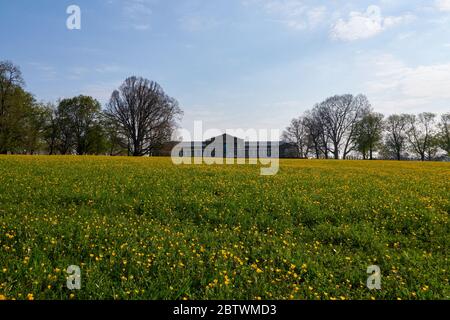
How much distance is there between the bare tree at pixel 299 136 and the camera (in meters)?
87.8

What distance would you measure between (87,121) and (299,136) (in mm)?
61097

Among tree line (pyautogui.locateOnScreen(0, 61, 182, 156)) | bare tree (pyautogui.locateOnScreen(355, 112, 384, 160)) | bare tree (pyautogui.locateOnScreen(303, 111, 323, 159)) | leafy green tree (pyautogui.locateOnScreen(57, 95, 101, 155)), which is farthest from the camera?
bare tree (pyautogui.locateOnScreen(303, 111, 323, 159))

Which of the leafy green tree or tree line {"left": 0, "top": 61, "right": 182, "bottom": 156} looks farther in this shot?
the leafy green tree

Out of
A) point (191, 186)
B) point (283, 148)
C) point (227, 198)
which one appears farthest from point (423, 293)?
point (283, 148)

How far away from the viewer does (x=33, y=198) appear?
949cm

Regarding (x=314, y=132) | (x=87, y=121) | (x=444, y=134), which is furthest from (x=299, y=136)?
(x=87, y=121)

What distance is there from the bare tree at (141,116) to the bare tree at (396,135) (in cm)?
6155

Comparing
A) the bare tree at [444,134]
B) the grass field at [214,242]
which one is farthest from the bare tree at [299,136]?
the grass field at [214,242]

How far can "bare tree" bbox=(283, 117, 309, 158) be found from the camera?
87.8m

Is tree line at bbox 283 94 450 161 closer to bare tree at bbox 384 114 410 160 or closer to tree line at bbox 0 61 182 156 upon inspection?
bare tree at bbox 384 114 410 160

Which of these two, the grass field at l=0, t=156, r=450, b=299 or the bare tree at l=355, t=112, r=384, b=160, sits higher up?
the bare tree at l=355, t=112, r=384, b=160

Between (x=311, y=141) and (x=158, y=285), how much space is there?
80870 millimetres

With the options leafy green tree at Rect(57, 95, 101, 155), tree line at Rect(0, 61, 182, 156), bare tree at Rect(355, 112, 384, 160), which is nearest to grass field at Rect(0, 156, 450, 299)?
tree line at Rect(0, 61, 182, 156)

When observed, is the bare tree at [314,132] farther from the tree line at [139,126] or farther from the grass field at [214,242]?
the grass field at [214,242]
